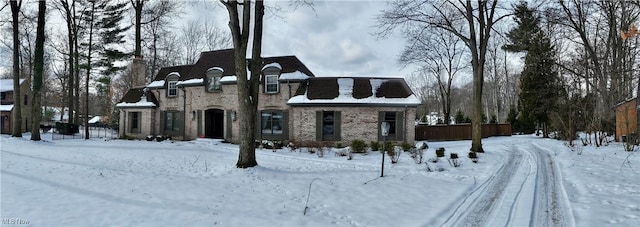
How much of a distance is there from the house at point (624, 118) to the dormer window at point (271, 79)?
1793cm

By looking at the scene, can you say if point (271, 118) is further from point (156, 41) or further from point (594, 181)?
point (156, 41)

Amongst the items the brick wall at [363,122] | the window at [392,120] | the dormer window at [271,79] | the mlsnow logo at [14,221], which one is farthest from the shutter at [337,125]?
the mlsnow logo at [14,221]

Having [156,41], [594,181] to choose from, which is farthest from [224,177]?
[156,41]

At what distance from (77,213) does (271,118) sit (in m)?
14.7

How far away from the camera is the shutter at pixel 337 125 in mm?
17986

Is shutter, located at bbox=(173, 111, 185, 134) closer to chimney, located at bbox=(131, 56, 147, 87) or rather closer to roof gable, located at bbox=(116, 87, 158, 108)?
roof gable, located at bbox=(116, 87, 158, 108)

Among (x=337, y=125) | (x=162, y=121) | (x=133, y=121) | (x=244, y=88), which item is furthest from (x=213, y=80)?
(x=244, y=88)

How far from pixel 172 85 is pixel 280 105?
9.13 metres

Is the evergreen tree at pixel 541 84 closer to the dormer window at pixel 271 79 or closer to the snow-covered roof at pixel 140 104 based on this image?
the dormer window at pixel 271 79

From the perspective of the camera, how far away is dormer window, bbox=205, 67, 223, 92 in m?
20.6

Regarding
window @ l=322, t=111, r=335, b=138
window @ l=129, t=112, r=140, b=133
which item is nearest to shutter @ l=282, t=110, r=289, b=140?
window @ l=322, t=111, r=335, b=138

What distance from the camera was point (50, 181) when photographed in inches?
259

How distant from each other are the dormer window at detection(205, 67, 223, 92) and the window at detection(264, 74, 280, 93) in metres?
3.31

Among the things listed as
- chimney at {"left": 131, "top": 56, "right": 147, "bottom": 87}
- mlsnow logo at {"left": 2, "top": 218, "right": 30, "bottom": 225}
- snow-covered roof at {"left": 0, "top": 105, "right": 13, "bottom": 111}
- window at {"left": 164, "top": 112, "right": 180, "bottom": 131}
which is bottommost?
mlsnow logo at {"left": 2, "top": 218, "right": 30, "bottom": 225}
